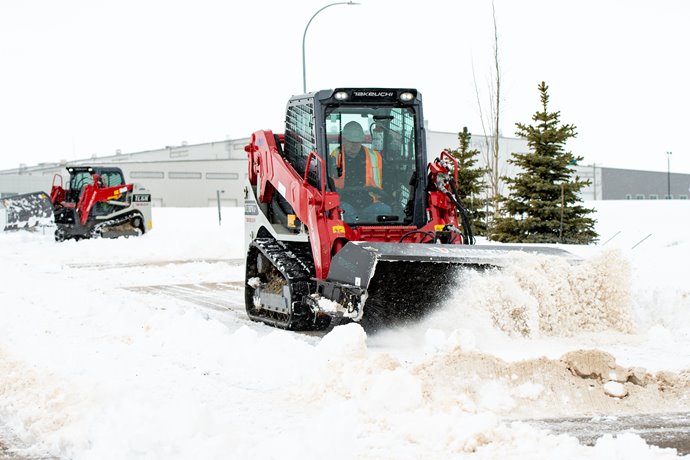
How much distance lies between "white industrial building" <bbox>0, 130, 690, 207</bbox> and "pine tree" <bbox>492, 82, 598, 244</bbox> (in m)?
28.9

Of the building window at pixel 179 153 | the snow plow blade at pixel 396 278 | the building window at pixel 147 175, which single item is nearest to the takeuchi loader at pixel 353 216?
the snow plow blade at pixel 396 278

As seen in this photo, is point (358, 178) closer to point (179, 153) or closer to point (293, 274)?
point (293, 274)

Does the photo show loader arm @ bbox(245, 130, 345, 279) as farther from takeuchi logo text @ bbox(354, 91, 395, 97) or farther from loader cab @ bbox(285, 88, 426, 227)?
takeuchi logo text @ bbox(354, 91, 395, 97)

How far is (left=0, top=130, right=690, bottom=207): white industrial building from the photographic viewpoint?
57844 mm

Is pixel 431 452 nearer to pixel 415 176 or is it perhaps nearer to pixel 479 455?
pixel 479 455

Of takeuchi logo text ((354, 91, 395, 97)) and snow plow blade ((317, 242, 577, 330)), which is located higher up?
takeuchi logo text ((354, 91, 395, 97))

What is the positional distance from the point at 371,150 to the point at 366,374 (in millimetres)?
3892

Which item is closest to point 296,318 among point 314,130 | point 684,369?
point 314,130

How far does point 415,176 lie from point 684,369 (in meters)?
3.86

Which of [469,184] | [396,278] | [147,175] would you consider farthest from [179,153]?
[396,278]

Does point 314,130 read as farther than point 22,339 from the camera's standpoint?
Yes

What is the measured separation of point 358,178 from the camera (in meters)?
9.52

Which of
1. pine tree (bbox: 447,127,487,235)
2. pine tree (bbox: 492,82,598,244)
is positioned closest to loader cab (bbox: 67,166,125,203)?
pine tree (bbox: 447,127,487,235)

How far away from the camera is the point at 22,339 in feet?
27.4
